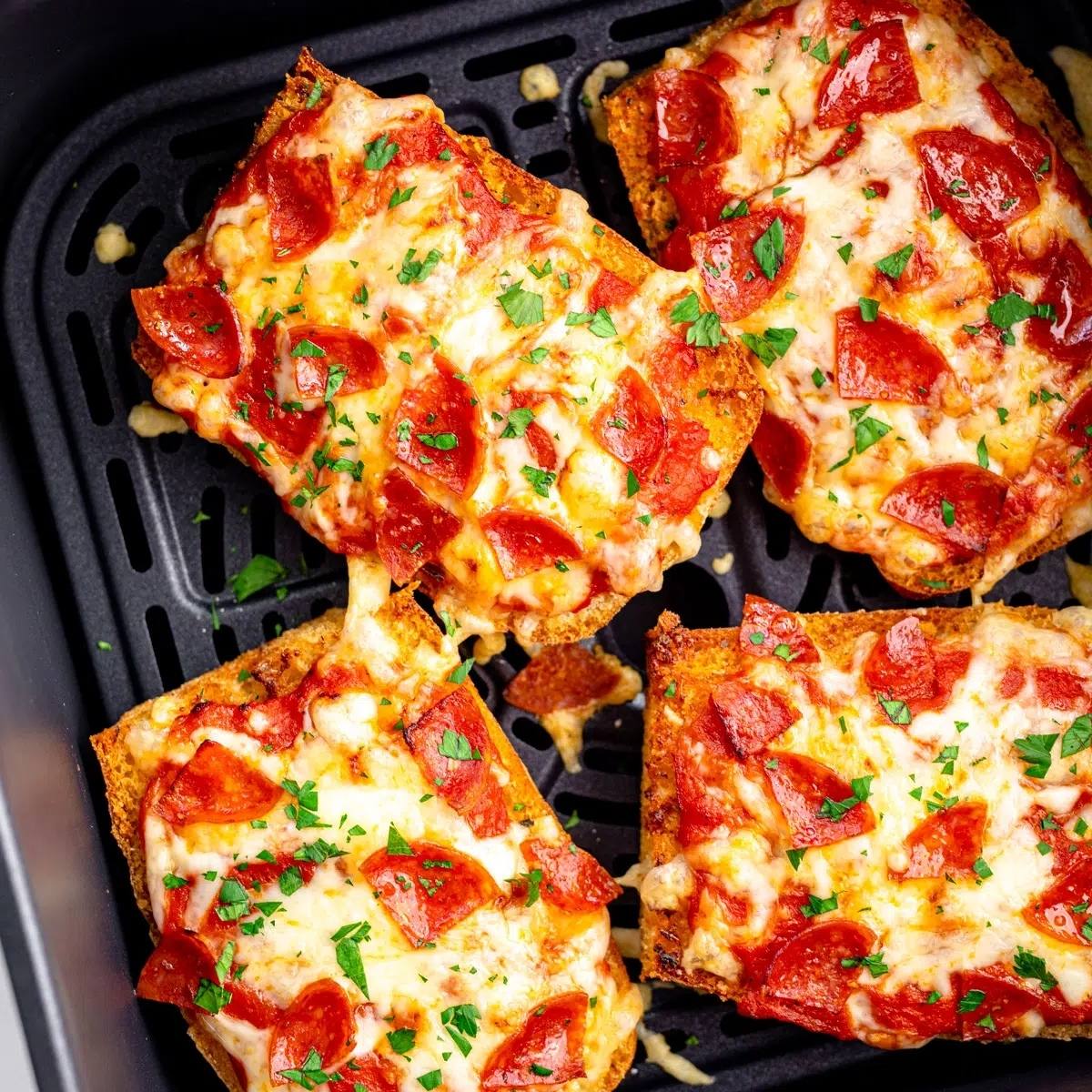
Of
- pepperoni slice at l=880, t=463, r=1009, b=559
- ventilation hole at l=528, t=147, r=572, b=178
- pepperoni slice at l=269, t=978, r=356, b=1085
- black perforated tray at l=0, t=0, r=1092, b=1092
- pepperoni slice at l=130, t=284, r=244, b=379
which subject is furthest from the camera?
ventilation hole at l=528, t=147, r=572, b=178

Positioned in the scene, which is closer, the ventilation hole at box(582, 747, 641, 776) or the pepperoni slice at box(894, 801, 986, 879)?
the pepperoni slice at box(894, 801, 986, 879)

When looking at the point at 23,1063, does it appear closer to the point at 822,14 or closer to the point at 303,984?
the point at 303,984

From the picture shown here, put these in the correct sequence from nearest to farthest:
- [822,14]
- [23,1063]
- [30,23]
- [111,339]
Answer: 1. [23,1063]
2. [30,23]
3. [822,14]
4. [111,339]

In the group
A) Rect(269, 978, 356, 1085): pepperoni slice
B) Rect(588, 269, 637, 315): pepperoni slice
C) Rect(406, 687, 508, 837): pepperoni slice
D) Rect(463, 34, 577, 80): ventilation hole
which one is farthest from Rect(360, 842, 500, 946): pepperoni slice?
Rect(463, 34, 577, 80): ventilation hole

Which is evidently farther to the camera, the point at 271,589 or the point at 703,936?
the point at 271,589

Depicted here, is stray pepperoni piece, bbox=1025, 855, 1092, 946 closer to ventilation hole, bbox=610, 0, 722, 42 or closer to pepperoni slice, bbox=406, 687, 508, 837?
pepperoni slice, bbox=406, 687, 508, 837

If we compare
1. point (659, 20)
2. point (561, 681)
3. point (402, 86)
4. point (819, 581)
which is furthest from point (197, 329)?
point (819, 581)

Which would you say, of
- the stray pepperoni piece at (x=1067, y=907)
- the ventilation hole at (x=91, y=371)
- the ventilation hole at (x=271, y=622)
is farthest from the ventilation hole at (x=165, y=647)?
the stray pepperoni piece at (x=1067, y=907)

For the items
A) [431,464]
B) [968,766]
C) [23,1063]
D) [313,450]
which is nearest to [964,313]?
[968,766]
